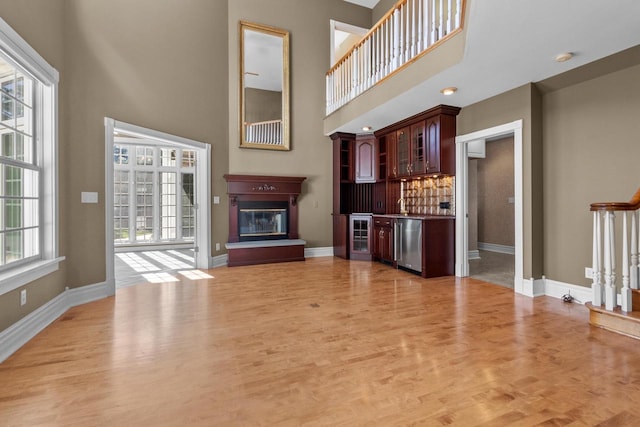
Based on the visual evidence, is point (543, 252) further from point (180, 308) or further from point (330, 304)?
point (180, 308)

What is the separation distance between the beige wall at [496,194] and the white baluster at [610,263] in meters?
4.61

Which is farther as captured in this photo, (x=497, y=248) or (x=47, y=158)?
(x=497, y=248)

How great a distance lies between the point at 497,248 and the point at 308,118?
5383mm

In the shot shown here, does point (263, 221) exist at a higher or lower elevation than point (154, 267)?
higher

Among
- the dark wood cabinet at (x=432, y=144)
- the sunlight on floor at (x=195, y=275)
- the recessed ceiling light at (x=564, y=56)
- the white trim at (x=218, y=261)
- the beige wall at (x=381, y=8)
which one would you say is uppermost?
the beige wall at (x=381, y=8)

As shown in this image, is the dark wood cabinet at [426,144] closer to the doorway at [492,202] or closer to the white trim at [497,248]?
the doorway at [492,202]

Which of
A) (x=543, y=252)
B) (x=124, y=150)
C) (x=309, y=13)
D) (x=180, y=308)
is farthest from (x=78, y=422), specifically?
(x=124, y=150)

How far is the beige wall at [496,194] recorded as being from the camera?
7.28 meters

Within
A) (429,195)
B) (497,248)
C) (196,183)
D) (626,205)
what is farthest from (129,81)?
(497,248)

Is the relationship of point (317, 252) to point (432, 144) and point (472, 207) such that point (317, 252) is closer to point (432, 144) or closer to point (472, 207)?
point (432, 144)

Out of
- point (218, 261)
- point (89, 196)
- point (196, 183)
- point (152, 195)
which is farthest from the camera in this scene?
point (152, 195)

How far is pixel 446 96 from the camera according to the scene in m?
4.32

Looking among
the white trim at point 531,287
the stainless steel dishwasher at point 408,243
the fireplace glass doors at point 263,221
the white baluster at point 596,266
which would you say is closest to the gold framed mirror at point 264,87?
the fireplace glass doors at point 263,221

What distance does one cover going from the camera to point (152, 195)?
8258mm
